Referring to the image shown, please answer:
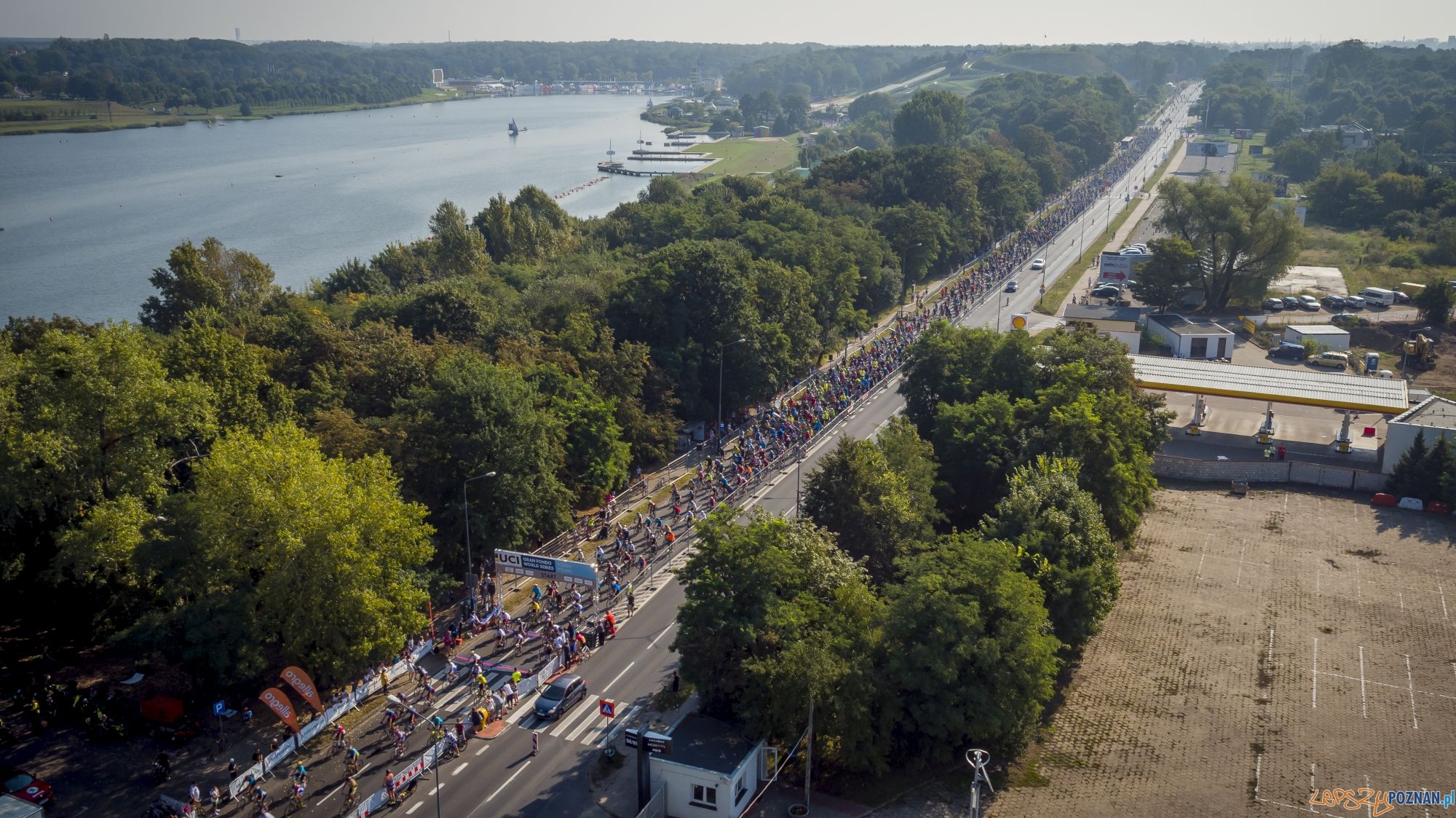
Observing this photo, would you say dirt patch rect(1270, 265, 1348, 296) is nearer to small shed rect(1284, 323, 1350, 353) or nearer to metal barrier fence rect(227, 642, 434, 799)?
small shed rect(1284, 323, 1350, 353)

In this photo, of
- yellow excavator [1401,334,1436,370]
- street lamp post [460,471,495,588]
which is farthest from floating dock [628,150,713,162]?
street lamp post [460,471,495,588]

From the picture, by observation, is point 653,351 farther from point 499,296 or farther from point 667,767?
point 667,767

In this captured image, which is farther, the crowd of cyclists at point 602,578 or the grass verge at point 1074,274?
the grass verge at point 1074,274

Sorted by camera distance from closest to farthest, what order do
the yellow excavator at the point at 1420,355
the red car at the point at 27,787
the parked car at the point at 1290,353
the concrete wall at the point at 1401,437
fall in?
the red car at the point at 27,787 → the concrete wall at the point at 1401,437 → the yellow excavator at the point at 1420,355 → the parked car at the point at 1290,353

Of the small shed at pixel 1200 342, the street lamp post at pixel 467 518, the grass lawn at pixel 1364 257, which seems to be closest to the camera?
the street lamp post at pixel 467 518

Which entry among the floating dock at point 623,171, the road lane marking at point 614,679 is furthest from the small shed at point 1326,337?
the floating dock at point 623,171

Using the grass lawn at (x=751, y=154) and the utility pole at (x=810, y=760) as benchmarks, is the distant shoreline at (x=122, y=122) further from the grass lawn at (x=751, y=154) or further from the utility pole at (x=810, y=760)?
the utility pole at (x=810, y=760)

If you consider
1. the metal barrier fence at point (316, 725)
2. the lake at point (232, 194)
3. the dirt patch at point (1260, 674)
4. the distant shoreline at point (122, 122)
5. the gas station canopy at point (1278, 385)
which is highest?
the distant shoreline at point (122, 122)

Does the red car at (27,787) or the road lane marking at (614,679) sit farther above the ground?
the red car at (27,787)
